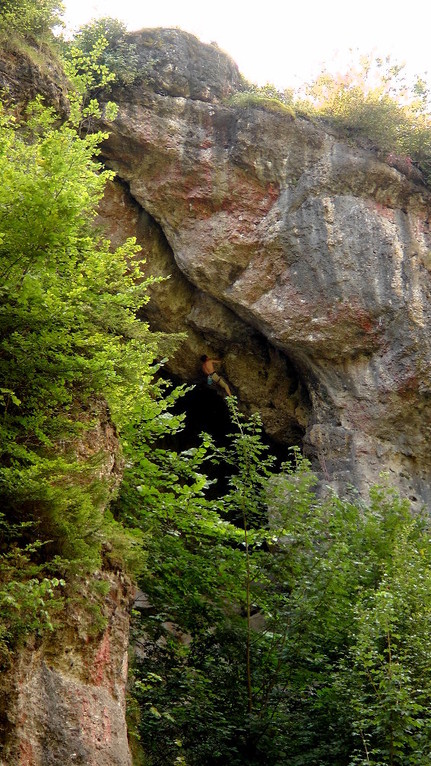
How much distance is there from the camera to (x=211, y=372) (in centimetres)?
1620

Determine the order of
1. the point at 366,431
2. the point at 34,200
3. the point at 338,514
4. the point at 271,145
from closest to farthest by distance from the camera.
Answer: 1. the point at 34,200
2. the point at 338,514
3. the point at 366,431
4. the point at 271,145

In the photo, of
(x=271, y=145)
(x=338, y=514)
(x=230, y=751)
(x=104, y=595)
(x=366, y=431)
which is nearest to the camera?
(x=104, y=595)

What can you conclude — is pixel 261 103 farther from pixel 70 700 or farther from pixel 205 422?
pixel 70 700

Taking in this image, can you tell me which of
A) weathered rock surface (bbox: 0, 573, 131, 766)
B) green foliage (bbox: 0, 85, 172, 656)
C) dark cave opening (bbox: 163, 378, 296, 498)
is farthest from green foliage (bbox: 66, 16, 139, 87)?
weathered rock surface (bbox: 0, 573, 131, 766)

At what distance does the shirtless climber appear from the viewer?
16.2 m

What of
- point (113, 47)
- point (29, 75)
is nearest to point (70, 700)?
point (29, 75)

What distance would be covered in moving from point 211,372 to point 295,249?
3329 mm

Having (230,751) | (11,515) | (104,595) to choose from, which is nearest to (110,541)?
(104,595)

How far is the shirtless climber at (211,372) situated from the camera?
1616cm

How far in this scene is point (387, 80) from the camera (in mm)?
16156

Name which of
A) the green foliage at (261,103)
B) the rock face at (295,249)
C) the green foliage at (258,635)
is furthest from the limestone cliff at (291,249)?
the green foliage at (258,635)

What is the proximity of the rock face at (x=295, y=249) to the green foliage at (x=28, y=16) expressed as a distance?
122 inches

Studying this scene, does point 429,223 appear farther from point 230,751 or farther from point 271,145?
point 230,751

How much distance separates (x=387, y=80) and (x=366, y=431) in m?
7.91
